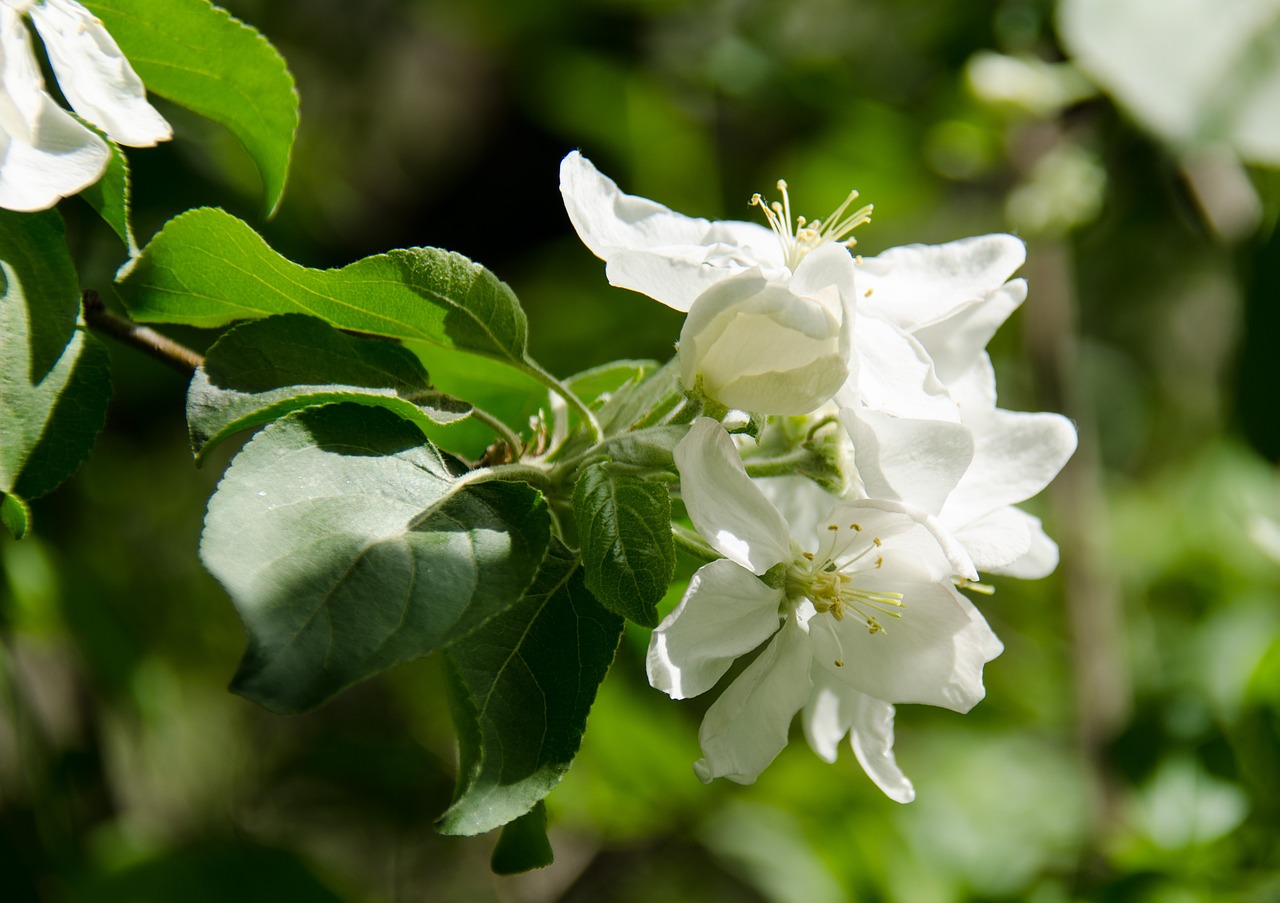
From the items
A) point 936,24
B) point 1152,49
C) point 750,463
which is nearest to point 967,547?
point 750,463

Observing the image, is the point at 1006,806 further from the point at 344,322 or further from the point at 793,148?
the point at 344,322

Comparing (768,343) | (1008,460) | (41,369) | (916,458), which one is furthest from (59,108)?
(1008,460)

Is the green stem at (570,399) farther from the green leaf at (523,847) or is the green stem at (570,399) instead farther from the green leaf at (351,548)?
the green leaf at (523,847)

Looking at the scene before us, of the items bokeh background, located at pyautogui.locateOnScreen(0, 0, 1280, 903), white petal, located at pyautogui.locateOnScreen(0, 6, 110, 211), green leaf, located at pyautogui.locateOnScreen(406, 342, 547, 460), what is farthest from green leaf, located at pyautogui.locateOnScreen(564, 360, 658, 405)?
bokeh background, located at pyautogui.locateOnScreen(0, 0, 1280, 903)

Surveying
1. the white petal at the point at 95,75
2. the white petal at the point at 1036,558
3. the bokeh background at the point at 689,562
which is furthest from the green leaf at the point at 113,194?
the bokeh background at the point at 689,562

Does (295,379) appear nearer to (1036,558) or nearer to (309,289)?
(309,289)

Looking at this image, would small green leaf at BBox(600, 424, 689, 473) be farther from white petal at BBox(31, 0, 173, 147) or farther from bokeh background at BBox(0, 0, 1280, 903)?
bokeh background at BBox(0, 0, 1280, 903)

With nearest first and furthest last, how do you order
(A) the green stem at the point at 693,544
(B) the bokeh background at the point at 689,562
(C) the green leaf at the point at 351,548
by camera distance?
(C) the green leaf at the point at 351,548
(A) the green stem at the point at 693,544
(B) the bokeh background at the point at 689,562
